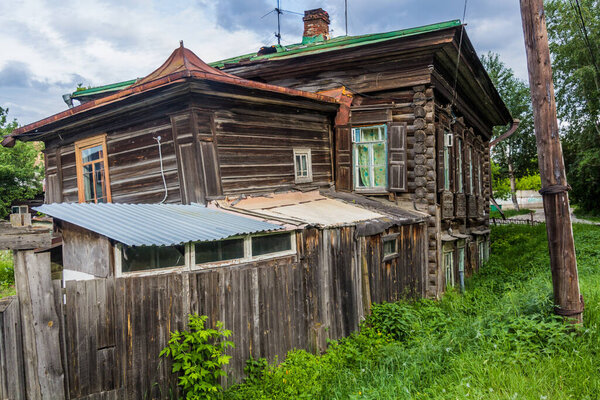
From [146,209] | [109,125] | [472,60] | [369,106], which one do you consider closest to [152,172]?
[109,125]

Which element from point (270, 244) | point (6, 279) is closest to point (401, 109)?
point (270, 244)

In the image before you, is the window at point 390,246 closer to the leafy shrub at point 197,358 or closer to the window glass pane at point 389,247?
the window glass pane at point 389,247

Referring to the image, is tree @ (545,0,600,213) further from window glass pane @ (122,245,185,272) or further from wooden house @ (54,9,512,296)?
window glass pane @ (122,245,185,272)

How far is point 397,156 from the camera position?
33.7 ft

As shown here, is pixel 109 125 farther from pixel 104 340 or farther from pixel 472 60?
pixel 472 60

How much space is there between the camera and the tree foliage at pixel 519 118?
122 feet

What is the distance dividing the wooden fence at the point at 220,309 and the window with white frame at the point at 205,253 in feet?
0.50

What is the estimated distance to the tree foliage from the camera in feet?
122

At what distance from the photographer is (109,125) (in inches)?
358

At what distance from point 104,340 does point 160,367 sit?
687 millimetres

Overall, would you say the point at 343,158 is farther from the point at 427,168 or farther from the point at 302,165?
the point at 427,168

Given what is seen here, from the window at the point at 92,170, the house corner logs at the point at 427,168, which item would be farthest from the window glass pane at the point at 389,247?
the window at the point at 92,170

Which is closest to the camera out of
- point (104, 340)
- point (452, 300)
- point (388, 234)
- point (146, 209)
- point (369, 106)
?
point (104, 340)

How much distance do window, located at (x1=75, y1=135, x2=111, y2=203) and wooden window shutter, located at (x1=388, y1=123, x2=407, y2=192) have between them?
6.52 m
